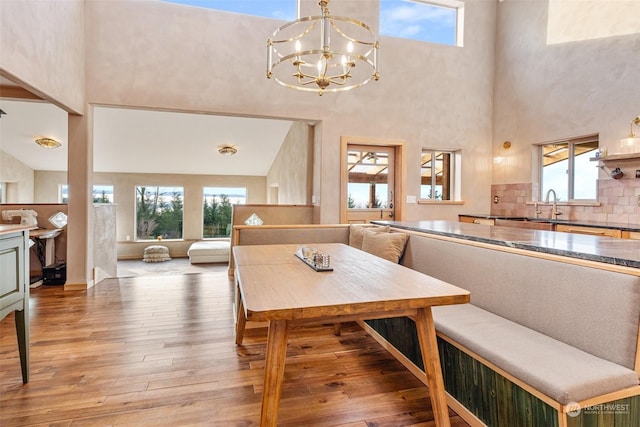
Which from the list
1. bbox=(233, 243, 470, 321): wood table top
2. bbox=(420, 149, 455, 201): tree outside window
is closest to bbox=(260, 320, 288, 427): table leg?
bbox=(233, 243, 470, 321): wood table top

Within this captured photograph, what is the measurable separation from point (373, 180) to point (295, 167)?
5.66 ft

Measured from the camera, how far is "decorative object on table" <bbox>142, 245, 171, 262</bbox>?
27.9ft

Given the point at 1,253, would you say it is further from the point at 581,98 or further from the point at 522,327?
the point at 581,98

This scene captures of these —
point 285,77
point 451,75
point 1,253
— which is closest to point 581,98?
point 451,75

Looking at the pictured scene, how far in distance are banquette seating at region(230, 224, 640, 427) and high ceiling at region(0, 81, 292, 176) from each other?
5.25 meters

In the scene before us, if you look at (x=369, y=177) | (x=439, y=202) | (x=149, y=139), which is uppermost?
(x=149, y=139)

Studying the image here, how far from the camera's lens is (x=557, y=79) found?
179 inches

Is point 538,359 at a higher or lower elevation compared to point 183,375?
higher

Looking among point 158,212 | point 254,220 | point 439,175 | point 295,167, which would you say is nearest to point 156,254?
point 158,212

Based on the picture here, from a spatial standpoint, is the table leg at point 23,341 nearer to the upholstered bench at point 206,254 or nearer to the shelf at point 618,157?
the shelf at point 618,157

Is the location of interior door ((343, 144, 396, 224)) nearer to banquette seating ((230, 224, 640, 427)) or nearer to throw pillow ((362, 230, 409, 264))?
throw pillow ((362, 230, 409, 264))

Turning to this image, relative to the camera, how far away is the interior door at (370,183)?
5074 mm

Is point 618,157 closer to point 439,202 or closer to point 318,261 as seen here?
point 439,202

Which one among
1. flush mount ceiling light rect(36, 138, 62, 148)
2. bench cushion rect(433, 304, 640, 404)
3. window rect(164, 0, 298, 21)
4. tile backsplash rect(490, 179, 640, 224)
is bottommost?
bench cushion rect(433, 304, 640, 404)
